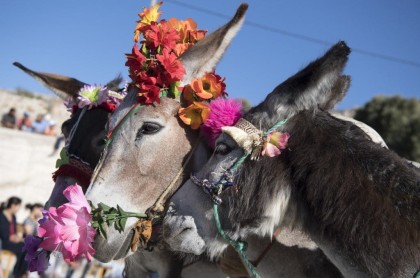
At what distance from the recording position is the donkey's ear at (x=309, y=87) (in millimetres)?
2619

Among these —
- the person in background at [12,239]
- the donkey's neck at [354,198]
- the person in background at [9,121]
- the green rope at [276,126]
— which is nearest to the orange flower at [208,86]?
the green rope at [276,126]

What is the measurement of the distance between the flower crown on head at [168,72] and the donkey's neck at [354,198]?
3.23ft

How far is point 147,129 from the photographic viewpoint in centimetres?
344

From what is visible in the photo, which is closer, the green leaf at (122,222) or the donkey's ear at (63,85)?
the green leaf at (122,222)

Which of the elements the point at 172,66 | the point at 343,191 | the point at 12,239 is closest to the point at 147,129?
the point at 172,66

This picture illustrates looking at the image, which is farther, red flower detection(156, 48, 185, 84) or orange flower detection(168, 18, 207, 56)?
orange flower detection(168, 18, 207, 56)

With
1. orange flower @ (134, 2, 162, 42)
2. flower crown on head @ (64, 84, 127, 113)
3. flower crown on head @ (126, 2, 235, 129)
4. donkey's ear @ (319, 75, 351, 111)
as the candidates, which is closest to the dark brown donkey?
donkey's ear @ (319, 75, 351, 111)

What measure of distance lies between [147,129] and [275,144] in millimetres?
1045

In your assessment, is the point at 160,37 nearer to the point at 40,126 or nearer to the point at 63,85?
the point at 63,85

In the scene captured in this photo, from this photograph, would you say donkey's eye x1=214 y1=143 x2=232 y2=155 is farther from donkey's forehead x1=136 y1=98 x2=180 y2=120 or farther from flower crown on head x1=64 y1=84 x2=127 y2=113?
flower crown on head x1=64 y1=84 x2=127 y2=113

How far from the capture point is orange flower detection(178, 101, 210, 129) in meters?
3.49

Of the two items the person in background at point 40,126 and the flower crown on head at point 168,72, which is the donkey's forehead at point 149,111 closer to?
the flower crown on head at point 168,72

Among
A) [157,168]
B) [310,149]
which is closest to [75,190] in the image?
[157,168]

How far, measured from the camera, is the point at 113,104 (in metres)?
4.72
